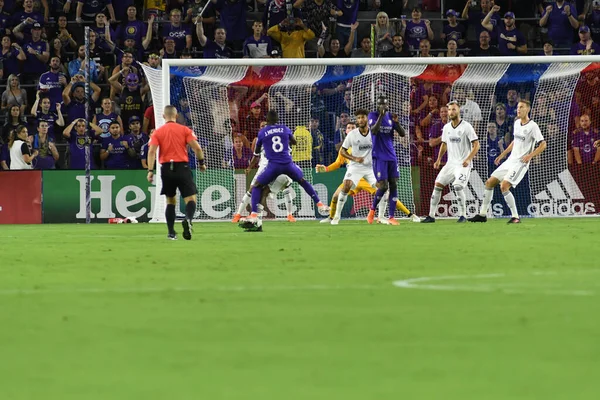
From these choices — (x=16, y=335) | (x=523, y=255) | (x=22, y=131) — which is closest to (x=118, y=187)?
(x=22, y=131)

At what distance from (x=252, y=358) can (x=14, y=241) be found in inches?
473

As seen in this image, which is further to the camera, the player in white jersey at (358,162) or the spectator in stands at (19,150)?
the spectator in stands at (19,150)

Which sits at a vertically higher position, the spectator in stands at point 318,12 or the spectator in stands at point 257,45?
the spectator in stands at point 318,12

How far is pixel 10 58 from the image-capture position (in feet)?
90.2

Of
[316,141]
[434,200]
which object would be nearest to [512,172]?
[434,200]

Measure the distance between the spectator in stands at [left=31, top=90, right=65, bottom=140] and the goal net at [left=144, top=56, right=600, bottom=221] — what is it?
2.64m

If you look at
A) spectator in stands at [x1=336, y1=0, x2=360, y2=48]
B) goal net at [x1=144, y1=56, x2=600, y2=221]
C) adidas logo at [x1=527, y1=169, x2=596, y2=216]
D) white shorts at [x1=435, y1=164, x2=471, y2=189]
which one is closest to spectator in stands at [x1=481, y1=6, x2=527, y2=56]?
goal net at [x1=144, y1=56, x2=600, y2=221]

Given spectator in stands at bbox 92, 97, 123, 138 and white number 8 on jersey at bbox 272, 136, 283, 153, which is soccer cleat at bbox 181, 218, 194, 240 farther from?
spectator in stands at bbox 92, 97, 123, 138

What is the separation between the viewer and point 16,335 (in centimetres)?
632

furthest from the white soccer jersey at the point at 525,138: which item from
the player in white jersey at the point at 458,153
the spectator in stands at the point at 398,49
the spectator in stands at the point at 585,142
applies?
the spectator in stands at the point at 398,49

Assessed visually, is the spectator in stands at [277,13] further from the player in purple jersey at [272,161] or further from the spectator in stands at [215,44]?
the player in purple jersey at [272,161]

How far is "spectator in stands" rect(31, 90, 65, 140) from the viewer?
25.8 metres

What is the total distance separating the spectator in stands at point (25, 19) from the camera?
1083 inches

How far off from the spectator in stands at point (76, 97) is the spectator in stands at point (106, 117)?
34cm
